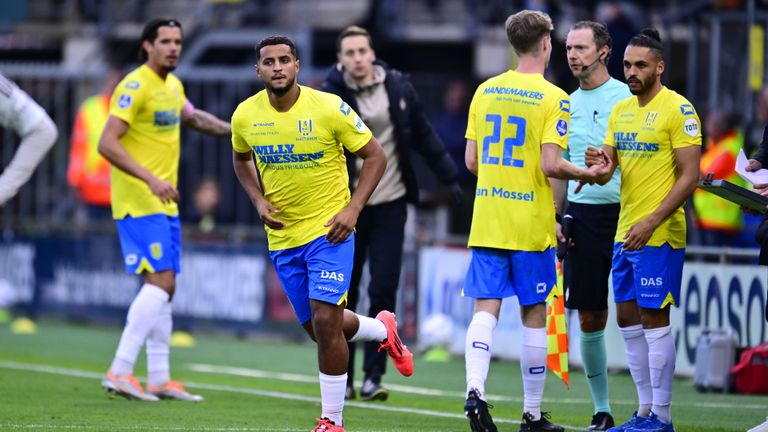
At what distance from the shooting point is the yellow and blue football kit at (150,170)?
36.0 ft

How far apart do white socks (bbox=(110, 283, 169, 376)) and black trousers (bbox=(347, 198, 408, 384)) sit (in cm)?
137

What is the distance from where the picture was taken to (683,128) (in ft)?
28.4

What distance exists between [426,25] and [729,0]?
7419 millimetres

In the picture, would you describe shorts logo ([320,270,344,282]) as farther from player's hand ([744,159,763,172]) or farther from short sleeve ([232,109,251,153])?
player's hand ([744,159,763,172])

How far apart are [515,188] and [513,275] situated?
0.49 metres

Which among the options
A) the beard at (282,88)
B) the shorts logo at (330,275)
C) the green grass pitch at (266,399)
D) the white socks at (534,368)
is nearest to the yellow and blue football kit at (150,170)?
the green grass pitch at (266,399)

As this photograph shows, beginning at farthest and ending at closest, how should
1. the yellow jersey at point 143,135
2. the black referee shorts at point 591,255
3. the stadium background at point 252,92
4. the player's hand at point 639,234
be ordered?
the stadium background at point 252,92 → the yellow jersey at point 143,135 → the black referee shorts at point 591,255 → the player's hand at point 639,234

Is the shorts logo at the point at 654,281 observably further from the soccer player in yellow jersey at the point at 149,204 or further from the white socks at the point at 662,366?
the soccer player in yellow jersey at the point at 149,204

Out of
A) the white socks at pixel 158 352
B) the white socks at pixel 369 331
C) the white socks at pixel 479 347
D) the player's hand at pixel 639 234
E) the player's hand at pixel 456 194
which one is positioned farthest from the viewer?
the player's hand at pixel 456 194

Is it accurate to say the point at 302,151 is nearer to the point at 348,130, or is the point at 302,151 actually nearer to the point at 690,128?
the point at 348,130

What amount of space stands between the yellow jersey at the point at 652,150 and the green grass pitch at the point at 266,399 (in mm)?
1319

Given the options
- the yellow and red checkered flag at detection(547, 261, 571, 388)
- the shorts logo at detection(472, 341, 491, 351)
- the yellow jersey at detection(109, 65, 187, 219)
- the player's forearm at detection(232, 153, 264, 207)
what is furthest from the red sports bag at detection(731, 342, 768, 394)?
the player's forearm at detection(232, 153, 264, 207)

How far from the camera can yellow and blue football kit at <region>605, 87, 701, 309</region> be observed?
8.71 meters

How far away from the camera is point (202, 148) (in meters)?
21.2
